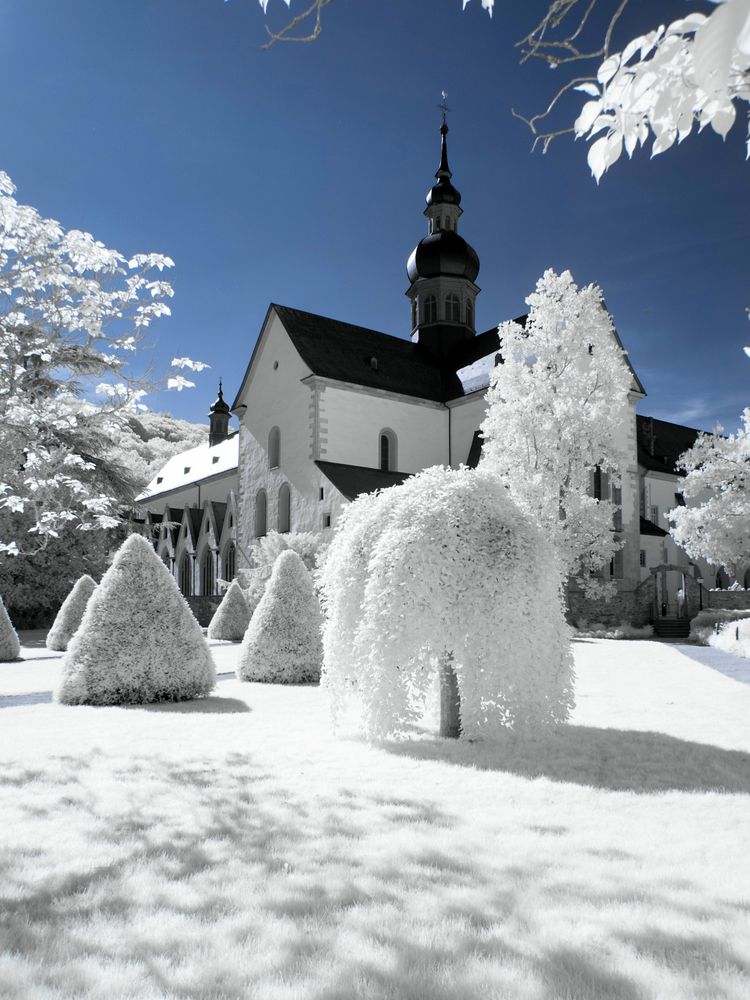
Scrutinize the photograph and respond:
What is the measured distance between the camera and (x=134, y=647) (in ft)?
36.6

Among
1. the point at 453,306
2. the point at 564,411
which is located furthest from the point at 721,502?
the point at 453,306

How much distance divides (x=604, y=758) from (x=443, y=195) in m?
43.1

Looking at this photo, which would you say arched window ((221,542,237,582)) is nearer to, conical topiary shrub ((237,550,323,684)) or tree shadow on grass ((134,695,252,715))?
conical topiary shrub ((237,550,323,684))

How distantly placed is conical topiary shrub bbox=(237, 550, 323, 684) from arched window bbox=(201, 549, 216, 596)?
111ft

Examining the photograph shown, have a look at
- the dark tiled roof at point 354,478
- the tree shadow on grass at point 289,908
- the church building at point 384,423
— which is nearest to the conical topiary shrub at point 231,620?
the church building at point 384,423

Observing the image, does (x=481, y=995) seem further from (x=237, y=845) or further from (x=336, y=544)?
(x=336, y=544)

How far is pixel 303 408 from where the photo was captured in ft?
118

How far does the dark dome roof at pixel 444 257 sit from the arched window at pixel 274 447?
13881 millimetres

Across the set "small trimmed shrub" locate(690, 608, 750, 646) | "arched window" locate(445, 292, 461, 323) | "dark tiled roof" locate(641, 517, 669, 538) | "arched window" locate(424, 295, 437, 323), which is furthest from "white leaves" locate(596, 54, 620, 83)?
"dark tiled roof" locate(641, 517, 669, 538)

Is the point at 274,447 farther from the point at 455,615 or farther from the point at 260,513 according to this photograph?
the point at 455,615

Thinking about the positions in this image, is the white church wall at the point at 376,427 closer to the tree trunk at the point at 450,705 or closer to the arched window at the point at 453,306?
the arched window at the point at 453,306

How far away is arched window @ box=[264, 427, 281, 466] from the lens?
38312 millimetres

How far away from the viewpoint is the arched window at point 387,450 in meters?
37.4

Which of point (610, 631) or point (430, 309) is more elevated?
point (430, 309)
